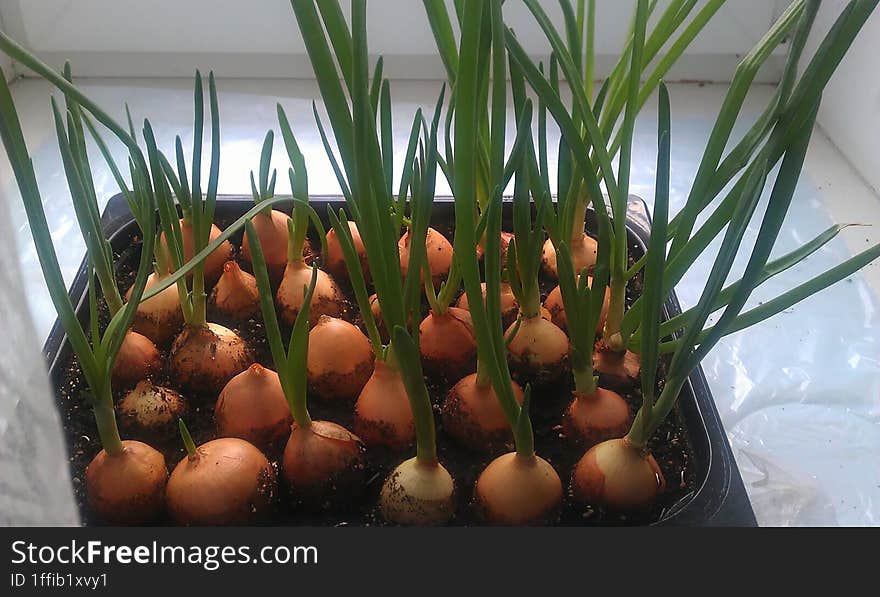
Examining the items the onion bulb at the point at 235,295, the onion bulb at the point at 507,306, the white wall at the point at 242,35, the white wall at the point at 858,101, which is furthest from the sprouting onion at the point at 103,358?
the white wall at the point at 858,101

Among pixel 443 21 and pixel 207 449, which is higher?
pixel 443 21

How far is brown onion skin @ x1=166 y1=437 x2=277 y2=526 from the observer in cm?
42

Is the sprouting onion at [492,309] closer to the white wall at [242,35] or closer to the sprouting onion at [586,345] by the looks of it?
the sprouting onion at [586,345]

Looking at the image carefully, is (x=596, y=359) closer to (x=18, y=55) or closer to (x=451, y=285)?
(x=451, y=285)

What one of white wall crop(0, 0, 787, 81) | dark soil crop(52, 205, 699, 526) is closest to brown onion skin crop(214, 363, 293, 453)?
dark soil crop(52, 205, 699, 526)

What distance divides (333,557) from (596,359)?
0.22 metres

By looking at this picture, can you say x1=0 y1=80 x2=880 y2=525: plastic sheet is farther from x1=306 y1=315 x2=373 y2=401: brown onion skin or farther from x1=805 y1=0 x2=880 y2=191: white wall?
x1=306 y1=315 x2=373 y2=401: brown onion skin

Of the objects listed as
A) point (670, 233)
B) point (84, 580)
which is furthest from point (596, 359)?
point (84, 580)

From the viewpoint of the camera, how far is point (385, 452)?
469mm

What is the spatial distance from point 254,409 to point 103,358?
3.5 inches

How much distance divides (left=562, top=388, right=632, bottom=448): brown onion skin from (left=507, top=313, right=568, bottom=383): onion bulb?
0.04 meters

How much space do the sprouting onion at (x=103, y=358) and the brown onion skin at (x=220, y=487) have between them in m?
0.01

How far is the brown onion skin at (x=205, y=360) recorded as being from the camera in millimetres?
503

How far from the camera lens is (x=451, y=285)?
1.63 feet
